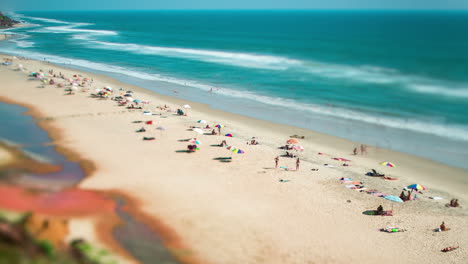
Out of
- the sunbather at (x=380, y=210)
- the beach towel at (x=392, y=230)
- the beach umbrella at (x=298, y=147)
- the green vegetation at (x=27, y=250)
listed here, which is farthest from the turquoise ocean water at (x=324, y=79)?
the green vegetation at (x=27, y=250)

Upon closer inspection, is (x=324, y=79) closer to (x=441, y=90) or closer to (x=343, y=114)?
(x=441, y=90)

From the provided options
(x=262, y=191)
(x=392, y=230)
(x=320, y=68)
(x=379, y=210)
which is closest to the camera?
(x=392, y=230)

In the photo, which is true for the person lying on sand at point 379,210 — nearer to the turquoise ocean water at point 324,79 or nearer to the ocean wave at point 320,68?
the turquoise ocean water at point 324,79

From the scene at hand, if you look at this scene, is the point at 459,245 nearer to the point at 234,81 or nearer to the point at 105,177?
the point at 105,177

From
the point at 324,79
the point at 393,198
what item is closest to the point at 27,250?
the point at 393,198

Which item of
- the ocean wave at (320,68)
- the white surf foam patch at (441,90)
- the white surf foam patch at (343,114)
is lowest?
the white surf foam patch at (343,114)
